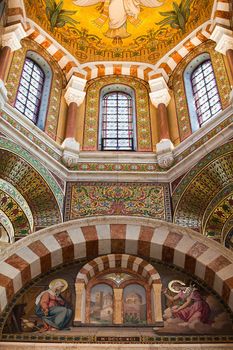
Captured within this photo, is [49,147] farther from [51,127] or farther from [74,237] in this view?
[74,237]

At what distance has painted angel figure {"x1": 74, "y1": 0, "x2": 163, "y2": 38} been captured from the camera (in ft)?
43.4

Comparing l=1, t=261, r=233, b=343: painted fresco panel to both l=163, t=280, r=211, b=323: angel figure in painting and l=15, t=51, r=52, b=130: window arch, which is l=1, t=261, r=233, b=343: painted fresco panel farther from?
l=15, t=51, r=52, b=130: window arch

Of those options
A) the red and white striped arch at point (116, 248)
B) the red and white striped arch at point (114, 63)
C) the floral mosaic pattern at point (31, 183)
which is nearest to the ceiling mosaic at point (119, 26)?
the red and white striped arch at point (114, 63)

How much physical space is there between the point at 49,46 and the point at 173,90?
358cm

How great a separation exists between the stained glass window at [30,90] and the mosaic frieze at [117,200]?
2.39 metres

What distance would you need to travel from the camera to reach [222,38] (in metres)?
11.2

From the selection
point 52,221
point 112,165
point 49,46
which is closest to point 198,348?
point 52,221

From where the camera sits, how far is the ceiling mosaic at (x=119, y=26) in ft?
42.4

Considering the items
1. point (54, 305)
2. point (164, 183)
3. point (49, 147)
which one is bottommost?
point (54, 305)

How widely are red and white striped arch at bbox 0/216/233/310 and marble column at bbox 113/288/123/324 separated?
825 mm

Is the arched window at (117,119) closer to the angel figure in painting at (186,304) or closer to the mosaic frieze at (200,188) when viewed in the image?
the mosaic frieze at (200,188)

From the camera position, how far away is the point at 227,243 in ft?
29.2

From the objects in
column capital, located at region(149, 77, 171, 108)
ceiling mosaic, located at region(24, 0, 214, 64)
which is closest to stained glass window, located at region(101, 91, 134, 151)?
column capital, located at region(149, 77, 171, 108)

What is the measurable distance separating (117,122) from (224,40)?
3284mm
